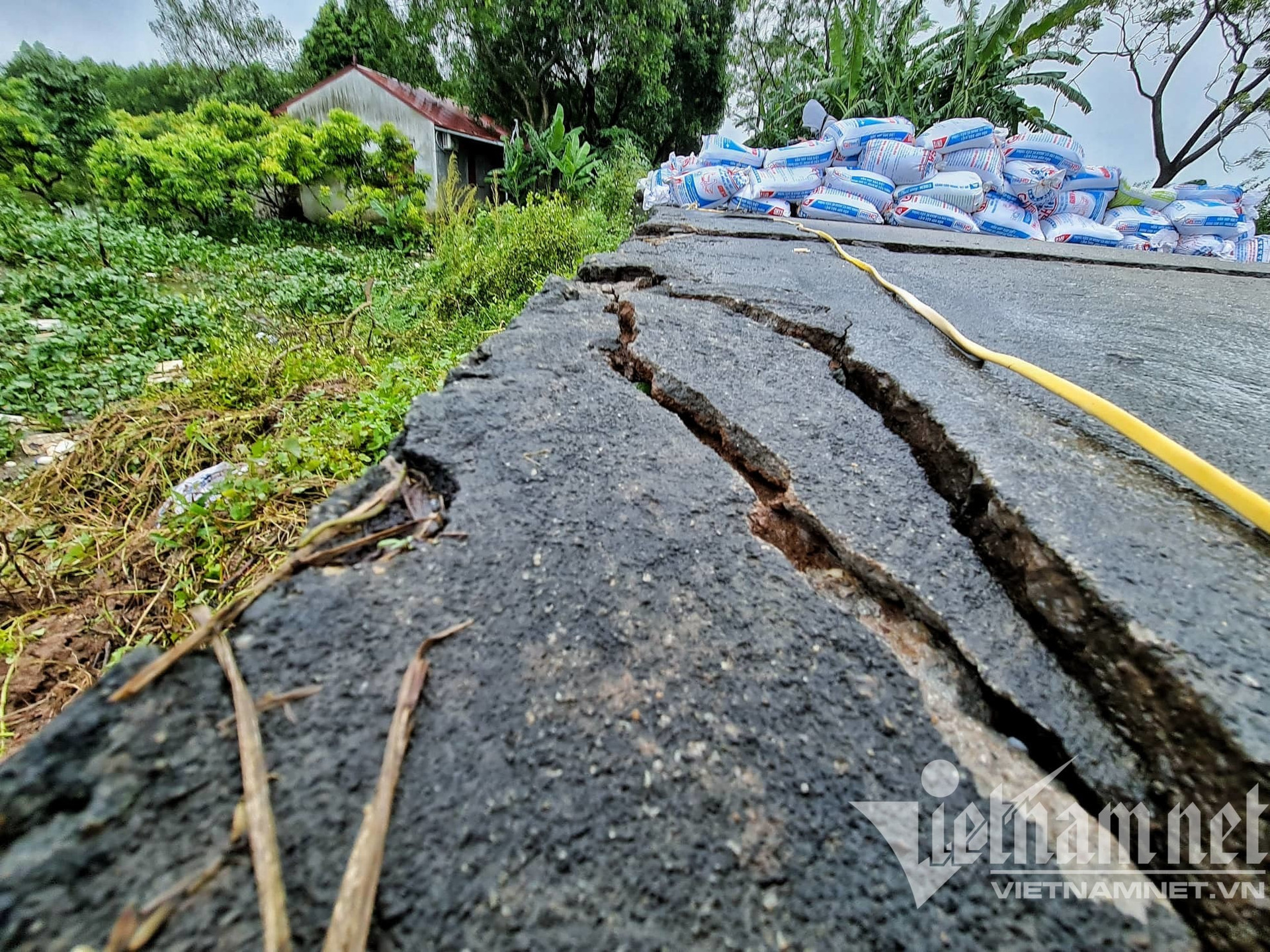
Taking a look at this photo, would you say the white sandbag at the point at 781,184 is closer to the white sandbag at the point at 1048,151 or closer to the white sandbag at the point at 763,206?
the white sandbag at the point at 763,206

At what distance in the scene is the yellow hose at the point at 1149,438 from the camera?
2.13 ft

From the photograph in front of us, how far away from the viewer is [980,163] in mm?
4520

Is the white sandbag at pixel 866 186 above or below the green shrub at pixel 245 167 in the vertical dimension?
below

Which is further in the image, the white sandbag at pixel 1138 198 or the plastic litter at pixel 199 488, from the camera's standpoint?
the white sandbag at pixel 1138 198

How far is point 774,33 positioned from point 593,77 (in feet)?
24.9

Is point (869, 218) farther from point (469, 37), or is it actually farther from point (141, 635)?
point (469, 37)

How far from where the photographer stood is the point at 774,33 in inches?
582

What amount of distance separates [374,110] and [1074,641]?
48.6 ft

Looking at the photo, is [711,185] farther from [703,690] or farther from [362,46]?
[362,46]

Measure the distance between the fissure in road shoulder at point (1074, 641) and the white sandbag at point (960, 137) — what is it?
202 inches

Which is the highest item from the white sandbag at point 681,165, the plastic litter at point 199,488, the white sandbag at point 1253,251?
the white sandbag at point 681,165

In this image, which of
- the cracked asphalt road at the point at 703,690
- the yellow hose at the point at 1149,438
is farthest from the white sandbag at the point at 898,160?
the cracked asphalt road at the point at 703,690

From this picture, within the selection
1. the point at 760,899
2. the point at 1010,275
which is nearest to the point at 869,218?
the point at 1010,275

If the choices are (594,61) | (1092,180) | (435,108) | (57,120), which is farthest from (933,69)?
(57,120)
